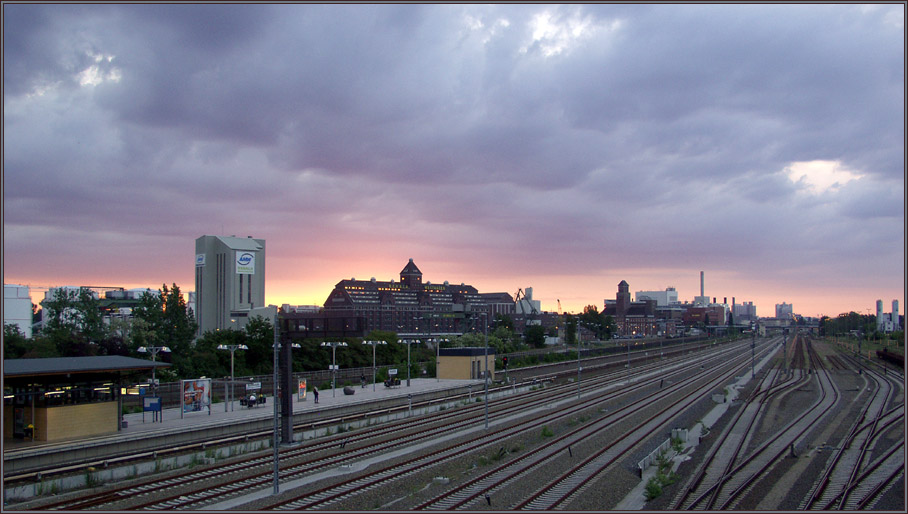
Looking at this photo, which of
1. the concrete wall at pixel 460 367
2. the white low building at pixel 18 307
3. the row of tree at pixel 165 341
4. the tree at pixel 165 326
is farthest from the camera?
the white low building at pixel 18 307

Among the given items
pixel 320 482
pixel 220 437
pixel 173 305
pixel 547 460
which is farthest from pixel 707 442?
pixel 173 305

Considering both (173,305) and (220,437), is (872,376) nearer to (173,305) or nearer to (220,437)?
(220,437)

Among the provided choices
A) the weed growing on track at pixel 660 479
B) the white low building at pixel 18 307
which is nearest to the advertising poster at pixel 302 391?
the weed growing on track at pixel 660 479

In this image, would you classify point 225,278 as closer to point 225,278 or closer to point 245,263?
point 225,278

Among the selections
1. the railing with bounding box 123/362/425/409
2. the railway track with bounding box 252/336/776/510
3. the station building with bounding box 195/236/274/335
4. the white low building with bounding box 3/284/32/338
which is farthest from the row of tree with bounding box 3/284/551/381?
the station building with bounding box 195/236/274/335

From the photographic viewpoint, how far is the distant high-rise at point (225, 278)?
171000 millimetres

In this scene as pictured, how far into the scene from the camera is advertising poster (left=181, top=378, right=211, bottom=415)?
34656mm

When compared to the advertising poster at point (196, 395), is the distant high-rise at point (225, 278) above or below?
above

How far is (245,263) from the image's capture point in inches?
6821

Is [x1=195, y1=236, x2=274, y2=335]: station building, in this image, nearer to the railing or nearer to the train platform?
the railing

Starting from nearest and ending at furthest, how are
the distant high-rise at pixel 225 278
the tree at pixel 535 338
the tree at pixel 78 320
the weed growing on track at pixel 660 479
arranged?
the weed growing on track at pixel 660 479, the tree at pixel 78 320, the tree at pixel 535 338, the distant high-rise at pixel 225 278

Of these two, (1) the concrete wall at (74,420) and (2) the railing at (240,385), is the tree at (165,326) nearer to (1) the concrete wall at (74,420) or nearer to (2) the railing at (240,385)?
(2) the railing at (240,385)

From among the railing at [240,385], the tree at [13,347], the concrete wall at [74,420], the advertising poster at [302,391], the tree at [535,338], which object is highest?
the tree at [13,347]

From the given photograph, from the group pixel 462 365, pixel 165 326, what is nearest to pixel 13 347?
pixel 165 326
